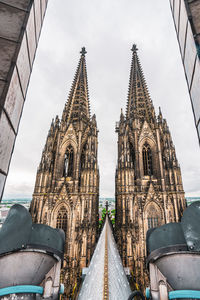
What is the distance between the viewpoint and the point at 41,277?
2469mm

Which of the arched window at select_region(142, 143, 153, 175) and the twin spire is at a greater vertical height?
the twin spire

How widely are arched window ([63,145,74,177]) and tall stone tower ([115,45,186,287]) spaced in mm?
5779

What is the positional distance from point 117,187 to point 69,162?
6706mm

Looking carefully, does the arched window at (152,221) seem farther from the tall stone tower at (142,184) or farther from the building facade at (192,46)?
the building facade at (192,46)

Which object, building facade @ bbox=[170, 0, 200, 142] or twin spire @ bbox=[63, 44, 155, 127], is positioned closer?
building facade @ bbox=[170, 0, 200, 142]

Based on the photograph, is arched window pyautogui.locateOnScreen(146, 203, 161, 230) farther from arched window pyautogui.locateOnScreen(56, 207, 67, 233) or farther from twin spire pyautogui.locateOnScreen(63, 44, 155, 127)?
twin spire pyautogui.locateOnScreen(63, 44, 155, 127)

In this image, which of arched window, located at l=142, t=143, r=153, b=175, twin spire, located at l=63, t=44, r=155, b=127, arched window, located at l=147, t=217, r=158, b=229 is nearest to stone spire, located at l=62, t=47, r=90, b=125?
twin spire, located at l=63, t=44, r=155, b=127

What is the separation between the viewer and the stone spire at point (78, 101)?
25.7 m

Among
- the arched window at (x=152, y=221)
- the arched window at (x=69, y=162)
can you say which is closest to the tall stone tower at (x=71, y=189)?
the arched window at (x=69, y=162)

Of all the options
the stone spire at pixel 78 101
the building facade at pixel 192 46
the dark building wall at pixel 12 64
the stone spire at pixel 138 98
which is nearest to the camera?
the dark building wall at pixel 12 64

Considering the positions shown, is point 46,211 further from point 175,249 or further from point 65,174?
point 175,249

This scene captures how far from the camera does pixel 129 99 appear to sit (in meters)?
28.7

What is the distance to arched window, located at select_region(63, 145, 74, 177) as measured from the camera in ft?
68.6

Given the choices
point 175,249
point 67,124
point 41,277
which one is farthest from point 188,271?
point 67,124
